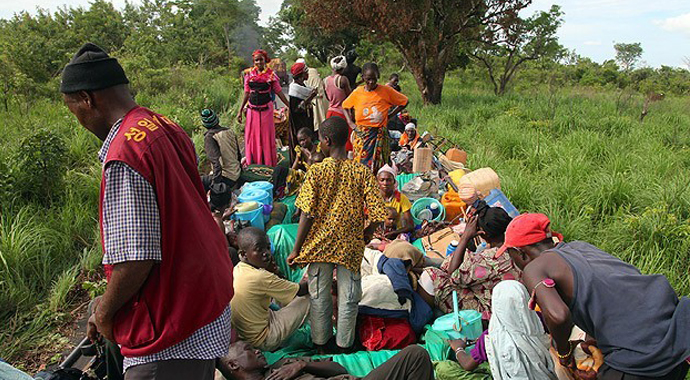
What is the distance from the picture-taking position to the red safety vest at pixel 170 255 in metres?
1.38

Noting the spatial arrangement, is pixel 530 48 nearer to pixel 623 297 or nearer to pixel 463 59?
pixel 463 59

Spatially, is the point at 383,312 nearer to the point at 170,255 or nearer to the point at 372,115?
the point at 170,255

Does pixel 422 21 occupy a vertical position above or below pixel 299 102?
above

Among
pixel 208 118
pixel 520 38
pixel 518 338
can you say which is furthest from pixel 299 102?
pixel 520 38

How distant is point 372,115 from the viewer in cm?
531

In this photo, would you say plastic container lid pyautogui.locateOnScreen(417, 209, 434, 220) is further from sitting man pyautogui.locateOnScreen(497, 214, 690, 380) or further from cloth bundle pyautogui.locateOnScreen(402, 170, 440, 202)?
sitting man pyautogui.locateOnScreen(497, 214, 690, 380)

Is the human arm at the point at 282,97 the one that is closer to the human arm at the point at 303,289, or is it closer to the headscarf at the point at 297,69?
the headscarf at the point at 297,69

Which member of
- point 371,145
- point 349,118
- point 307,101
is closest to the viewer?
point 371,145

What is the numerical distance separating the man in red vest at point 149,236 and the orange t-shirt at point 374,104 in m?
3.87

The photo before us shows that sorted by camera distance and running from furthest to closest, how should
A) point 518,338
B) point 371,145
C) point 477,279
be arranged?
point 371,145
point 477,279
point 518,338

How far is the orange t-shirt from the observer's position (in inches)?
208

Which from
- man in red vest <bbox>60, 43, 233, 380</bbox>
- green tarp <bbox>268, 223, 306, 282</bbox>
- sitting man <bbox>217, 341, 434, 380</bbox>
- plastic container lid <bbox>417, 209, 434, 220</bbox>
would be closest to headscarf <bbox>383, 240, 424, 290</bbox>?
green tarp <bbox>268, 223, 306, 282</bbox>

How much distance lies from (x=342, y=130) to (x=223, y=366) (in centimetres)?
154

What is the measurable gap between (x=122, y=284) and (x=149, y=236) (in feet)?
0.56
